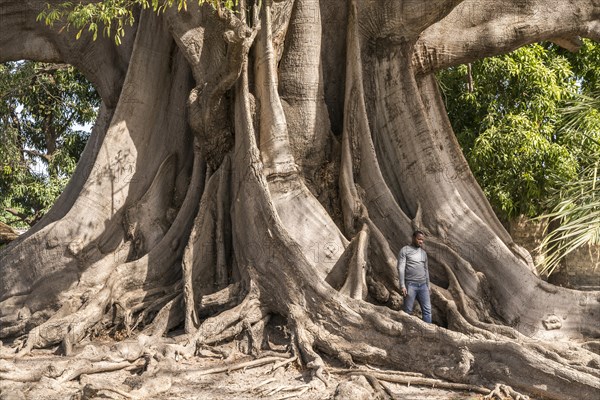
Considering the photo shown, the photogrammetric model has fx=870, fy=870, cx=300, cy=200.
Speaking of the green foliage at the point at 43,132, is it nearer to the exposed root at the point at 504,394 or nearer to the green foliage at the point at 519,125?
the green foliage at the point at 519,125

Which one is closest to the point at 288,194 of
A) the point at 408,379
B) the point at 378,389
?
the point at 408,379

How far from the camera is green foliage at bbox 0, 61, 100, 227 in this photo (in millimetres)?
17812

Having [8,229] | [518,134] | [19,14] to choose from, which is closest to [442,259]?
[19,14]

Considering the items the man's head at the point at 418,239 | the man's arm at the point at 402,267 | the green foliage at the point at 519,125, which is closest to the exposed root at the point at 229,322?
the man's arm at the point at 402,267

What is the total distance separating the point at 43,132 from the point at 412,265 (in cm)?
1359

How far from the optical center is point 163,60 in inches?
388

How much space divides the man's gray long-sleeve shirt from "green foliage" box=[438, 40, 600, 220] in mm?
7026

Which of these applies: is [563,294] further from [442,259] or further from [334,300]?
[334,300]

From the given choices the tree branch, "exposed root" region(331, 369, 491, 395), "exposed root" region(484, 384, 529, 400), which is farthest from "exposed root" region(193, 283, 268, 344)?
the tree branch

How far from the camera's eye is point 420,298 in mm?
8141

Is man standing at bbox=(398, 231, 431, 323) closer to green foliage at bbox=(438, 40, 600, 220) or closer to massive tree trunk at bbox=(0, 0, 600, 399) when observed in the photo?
massive tree trunk at bbox=(0, 0, 600, 399)

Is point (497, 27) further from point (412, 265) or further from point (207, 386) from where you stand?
point (207, 386)

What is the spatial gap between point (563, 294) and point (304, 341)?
8.39 ft

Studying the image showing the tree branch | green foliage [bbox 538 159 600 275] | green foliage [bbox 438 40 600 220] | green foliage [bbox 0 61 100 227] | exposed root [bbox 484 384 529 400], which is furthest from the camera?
green foliage [bbox 0 61 100 227]
